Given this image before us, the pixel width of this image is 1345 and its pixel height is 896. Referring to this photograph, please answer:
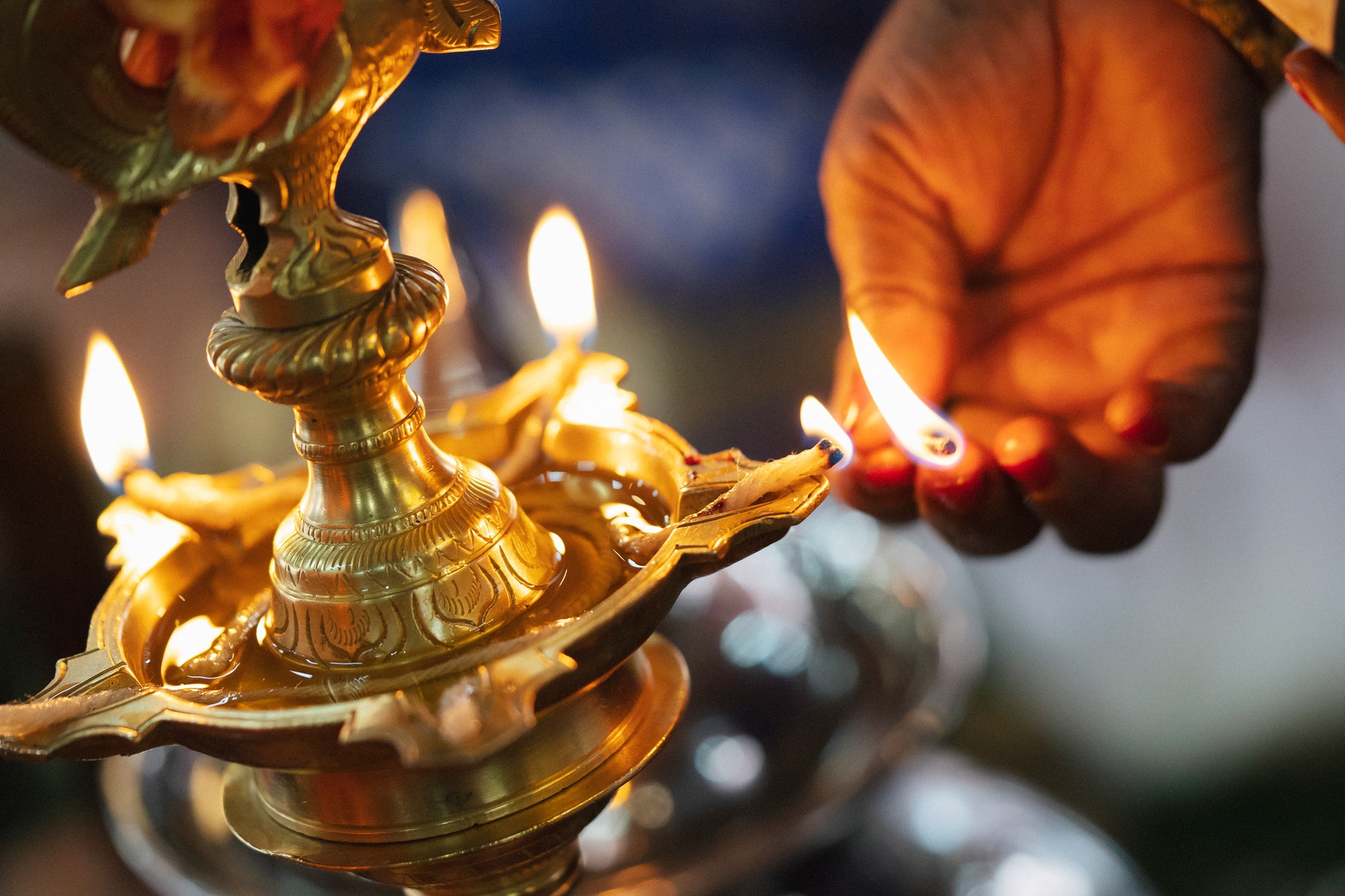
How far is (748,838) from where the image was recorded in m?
1.46

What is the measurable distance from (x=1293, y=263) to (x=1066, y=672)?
987 millimetres

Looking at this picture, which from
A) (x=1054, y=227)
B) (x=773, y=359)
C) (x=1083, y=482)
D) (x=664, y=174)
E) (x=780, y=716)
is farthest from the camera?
(x=773, y=359)


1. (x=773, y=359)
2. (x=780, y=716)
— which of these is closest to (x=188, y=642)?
(x=780, y=716)

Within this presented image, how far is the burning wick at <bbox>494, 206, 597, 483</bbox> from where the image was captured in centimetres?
73

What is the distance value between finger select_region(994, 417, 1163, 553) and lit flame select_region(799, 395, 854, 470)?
316mm

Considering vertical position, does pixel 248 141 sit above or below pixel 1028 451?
above

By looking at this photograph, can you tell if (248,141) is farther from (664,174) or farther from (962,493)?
(664,174)

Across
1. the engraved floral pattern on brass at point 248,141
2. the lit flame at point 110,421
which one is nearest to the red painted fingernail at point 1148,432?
the engraved floral pattern on brass at point 248,141

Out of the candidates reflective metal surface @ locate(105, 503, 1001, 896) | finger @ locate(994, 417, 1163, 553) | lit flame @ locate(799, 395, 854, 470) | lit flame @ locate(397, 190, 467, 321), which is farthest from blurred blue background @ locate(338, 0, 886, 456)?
lit flame @ locate(799, 395, 854, 470)

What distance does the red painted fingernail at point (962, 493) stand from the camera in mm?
875

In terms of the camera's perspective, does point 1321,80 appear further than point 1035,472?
No

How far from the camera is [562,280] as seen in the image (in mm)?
829

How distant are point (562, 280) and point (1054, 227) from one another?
32.4 inches

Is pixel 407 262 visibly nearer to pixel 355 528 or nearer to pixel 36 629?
Answer: pixel 355 528
